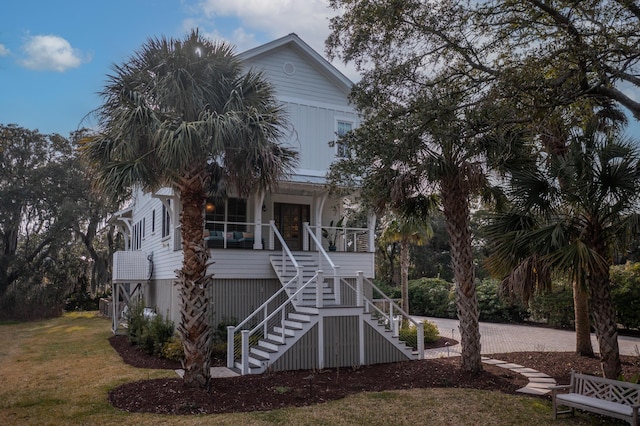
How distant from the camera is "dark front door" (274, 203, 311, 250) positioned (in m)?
17.9

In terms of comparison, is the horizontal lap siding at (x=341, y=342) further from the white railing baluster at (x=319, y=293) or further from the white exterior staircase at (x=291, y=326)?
the white railing baluster at (x=319, y=293)

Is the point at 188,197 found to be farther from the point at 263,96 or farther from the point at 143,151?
the point at 263,96

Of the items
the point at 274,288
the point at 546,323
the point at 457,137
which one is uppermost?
the point at 457,137

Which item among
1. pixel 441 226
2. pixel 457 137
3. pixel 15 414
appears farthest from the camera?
pixel 441 226

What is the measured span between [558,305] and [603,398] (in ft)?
46.0

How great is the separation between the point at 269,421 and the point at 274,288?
7827 mm

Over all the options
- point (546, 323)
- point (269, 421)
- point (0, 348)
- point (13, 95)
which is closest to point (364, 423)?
point (269, 421)

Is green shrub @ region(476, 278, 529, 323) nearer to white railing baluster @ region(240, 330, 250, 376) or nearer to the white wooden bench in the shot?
white railing baluster @ region(240, 330, 250, 376)

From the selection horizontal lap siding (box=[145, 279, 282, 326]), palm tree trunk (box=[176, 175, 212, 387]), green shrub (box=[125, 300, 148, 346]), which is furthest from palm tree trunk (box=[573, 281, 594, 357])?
green shrub (box=[125, 300, 148, 346])

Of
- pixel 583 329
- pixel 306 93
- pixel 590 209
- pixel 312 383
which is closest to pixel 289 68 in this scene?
pixel 306 93

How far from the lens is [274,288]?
51.2ft

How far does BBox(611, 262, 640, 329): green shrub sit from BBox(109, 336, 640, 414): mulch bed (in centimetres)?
587

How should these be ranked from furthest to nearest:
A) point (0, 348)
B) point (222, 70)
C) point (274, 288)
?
point (0, 348) < point (274, 288) < point (222, 70)

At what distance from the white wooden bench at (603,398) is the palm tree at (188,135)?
6.11m
